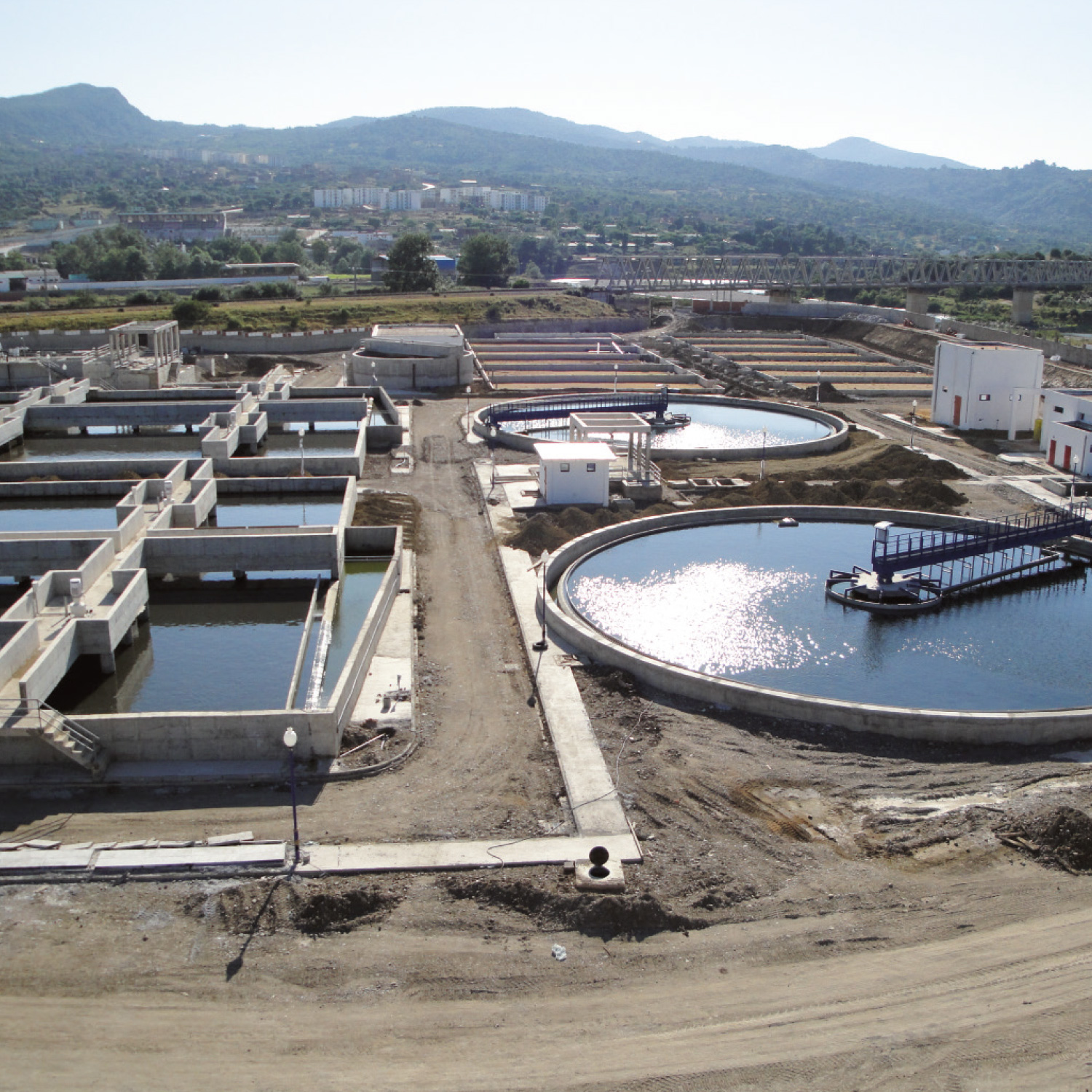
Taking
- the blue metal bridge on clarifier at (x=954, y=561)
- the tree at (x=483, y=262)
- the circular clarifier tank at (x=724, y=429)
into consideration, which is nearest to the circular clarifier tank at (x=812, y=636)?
the blue metal bridge on clarifier at (x=954, y=561)

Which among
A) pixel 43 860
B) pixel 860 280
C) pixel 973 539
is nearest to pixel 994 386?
pixel 973 539

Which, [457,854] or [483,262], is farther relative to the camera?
[483,262]

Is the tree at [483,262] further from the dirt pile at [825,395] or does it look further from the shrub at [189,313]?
the dirt pile at [825,395]

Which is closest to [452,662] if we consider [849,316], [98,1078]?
[98,1078]

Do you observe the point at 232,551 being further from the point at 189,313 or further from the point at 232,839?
the point at 189,313

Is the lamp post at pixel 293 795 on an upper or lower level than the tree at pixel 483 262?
lower
